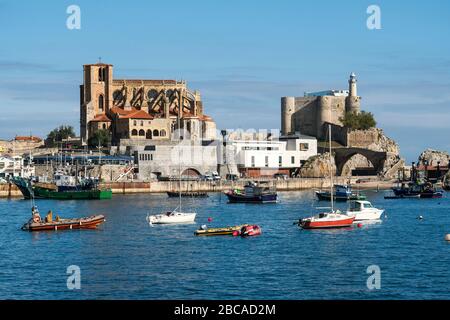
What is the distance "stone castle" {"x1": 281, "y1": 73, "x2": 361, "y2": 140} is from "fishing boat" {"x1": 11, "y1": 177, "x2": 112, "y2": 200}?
58487 millimetres

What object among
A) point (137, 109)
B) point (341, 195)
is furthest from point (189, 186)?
point (137, 109)

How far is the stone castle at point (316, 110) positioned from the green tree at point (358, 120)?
1909mm

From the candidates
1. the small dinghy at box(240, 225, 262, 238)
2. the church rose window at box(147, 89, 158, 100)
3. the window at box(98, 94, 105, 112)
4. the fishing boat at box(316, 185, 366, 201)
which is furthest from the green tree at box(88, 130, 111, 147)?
the small dinghy at box(240, 225, 262, 238)

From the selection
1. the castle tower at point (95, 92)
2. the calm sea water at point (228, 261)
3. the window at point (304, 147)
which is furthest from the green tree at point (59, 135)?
the calm sea water at point (228, 261)

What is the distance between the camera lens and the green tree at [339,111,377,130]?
490ft

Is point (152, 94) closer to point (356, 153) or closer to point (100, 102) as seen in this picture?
point (100, 102)

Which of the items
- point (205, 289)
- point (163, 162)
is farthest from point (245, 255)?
point (163, 162)

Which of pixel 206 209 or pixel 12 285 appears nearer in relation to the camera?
pixel 12 285

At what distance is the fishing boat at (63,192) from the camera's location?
103m

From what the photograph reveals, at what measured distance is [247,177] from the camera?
430 ft

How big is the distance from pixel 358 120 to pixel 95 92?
42.9 meters
